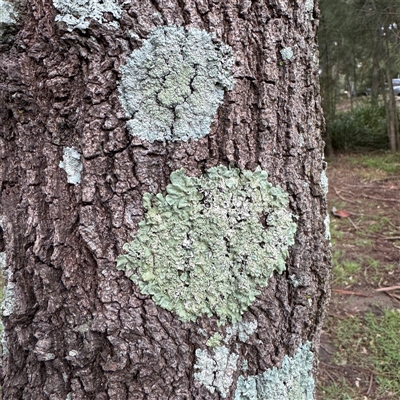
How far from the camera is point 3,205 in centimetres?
82

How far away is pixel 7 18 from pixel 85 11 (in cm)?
17

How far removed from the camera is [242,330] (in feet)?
2.61

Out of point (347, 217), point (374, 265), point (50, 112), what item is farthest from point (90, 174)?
point (347, 217)

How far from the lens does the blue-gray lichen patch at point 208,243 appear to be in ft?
2.43

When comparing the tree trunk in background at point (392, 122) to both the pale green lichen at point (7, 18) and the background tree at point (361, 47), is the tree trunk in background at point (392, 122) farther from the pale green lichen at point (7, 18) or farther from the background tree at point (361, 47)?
the pale green lichen at point (7, 18)

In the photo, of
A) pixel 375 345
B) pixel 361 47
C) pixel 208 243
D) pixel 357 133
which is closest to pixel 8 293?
pixel 208 243

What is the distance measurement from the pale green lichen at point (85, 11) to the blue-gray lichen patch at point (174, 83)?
0.08m

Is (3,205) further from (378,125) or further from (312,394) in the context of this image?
(378,125)

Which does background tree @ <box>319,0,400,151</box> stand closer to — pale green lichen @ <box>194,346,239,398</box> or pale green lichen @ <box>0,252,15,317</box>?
pale green lichen @ <box>194,346,239,398</box>

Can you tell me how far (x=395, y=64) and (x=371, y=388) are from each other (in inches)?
205

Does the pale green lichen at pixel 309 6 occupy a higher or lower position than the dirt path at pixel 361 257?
higher

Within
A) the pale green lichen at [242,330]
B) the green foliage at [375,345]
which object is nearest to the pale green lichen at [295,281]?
the pale green lichen at [242,330]

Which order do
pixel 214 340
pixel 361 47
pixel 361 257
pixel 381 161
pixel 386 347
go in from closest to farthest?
pixel 214 340 → pixel 386 347 → pixel 361 257 → pixel 381 161 → pixel 361 47

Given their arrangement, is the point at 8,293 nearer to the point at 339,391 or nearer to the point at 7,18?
the point at 7,18
